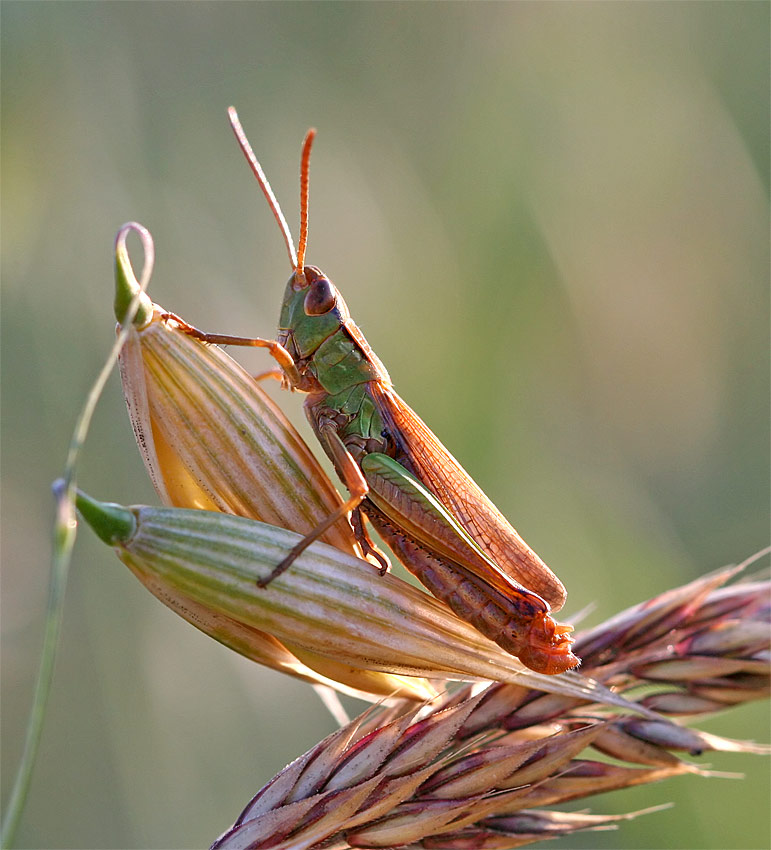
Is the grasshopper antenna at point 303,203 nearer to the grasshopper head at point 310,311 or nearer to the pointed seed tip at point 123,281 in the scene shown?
the grasshopper head at point 310,311

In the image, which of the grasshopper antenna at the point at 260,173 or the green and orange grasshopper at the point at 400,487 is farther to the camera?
the grasshopper antenna at the point at 260,173

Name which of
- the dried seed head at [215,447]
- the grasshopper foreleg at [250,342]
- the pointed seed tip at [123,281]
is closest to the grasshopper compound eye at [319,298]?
the grasshopper foreleg at [250,342]

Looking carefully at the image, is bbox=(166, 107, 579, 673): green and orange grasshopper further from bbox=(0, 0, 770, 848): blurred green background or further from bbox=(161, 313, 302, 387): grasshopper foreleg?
bbox=(0, 0, 770, 848): blurred green background

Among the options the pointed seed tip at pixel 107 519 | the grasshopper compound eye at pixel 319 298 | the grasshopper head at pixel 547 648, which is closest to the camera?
the pointed seed tip at pixel 107 519

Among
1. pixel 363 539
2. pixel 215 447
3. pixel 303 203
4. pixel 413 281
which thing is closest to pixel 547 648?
pixel 363 539

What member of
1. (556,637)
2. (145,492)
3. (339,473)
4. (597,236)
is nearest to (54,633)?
(556,637)

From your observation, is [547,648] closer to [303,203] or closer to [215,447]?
[215,447]

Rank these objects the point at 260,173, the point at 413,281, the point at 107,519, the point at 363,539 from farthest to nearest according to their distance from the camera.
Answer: the point at 413,281, the point at 260,173, the point at 363,539, the point at 107,519

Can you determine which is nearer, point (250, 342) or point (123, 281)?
point (123, 281)
